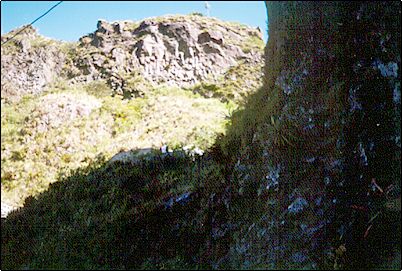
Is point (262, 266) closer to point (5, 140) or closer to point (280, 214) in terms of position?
point (280, 214)

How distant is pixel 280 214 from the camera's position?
5.68 m

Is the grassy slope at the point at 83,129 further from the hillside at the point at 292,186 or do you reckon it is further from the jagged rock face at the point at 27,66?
the hillside at the point at 292,186

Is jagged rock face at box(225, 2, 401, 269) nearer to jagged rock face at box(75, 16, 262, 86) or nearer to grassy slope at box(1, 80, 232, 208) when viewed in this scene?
grassy slope at box(1, 80, 232, 208)

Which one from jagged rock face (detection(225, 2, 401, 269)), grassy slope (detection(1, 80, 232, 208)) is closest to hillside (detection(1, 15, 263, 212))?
grassy slope (detection(1, 80, 232, 208))

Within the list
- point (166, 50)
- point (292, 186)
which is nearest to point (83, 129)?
point (166, 50)

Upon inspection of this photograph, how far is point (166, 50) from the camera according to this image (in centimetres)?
2173

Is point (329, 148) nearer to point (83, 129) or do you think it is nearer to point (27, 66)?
point (83, 129)

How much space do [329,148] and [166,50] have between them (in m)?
17.9

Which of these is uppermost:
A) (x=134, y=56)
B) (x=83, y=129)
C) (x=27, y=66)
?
(x=134, y=56)

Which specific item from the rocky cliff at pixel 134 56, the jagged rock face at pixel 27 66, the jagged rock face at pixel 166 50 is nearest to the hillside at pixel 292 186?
the jagged rock face at pixel 27 66

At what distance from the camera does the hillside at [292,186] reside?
5129mm

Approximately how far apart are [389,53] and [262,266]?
13.7 ft

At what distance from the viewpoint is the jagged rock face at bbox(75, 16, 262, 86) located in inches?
803

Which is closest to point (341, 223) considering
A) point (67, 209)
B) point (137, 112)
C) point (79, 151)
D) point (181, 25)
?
point (67, 209)
